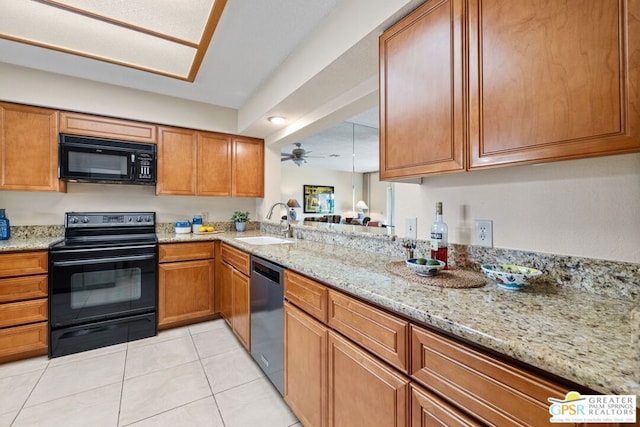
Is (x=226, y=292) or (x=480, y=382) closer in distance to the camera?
(x=480, y=382)

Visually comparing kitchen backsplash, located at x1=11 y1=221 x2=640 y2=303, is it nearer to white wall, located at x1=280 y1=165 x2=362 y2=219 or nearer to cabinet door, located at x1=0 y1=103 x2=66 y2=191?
cabinet door, located at x1=0 y1=103 x2=66 y2=191

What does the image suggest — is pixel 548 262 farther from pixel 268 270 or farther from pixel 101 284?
pixel 101 284

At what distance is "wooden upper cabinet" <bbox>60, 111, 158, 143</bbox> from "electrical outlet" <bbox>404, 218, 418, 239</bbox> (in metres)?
2.67

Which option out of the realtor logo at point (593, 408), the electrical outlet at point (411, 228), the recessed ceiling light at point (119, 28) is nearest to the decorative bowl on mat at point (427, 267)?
the electrical outlet at point (411, 228)

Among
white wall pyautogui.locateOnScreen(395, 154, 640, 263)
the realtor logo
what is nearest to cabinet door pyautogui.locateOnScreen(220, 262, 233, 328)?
white wall pyautogui.locateOnScreen(395, 154, 640, 263)

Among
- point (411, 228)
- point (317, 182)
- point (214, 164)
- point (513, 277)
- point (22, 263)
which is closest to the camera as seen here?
point (513, 277)

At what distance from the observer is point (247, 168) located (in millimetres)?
3398

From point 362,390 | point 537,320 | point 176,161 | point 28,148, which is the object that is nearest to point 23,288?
point 28,148

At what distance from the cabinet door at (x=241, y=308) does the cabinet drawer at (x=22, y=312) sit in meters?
1.43

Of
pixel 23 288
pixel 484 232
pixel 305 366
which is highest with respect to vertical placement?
pixel 484 232

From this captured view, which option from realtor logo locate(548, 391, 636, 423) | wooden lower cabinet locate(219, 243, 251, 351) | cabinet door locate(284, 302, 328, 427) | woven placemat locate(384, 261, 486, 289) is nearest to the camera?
realtor logo locate(548, 391, 636, 423)

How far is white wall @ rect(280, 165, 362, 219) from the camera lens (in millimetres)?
8016

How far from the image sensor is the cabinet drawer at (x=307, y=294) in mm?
1296

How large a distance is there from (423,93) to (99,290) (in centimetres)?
281
